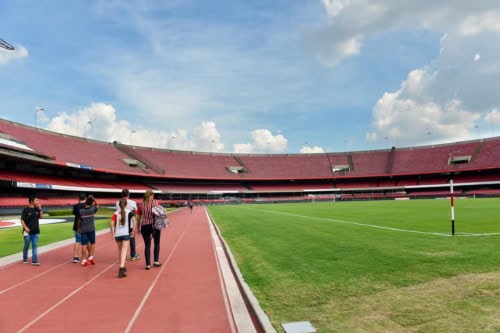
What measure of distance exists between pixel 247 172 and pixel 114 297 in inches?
3244

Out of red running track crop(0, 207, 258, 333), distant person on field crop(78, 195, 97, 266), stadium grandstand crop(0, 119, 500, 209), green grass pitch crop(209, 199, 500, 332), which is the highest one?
stadium grandstand crop(0, 119, 500, 209)

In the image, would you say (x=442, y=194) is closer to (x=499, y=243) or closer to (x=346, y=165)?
(x=346, y=165)

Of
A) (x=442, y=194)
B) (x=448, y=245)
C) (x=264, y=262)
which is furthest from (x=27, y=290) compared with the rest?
(x=442, y=194)

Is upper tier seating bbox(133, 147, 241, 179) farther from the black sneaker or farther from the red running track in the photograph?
the black sneaker

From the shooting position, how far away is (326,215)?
26109 mm

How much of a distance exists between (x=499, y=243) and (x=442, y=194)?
6539 cm

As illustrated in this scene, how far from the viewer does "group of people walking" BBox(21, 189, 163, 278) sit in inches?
364

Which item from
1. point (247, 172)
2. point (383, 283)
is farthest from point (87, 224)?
point (247, 172)

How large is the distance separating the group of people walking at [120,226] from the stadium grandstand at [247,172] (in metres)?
38.2

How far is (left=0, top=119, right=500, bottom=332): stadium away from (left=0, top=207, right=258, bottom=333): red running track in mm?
335

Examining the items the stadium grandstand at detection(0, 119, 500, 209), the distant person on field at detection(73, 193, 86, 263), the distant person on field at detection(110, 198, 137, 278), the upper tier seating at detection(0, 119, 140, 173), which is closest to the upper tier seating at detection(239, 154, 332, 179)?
the stadium grandstand at detection(0, 119, 500, 209)

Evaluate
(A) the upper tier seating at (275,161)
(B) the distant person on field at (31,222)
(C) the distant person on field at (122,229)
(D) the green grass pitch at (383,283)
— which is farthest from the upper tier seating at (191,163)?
(D) the green grass pitch at (383,283)

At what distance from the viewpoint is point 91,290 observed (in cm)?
781

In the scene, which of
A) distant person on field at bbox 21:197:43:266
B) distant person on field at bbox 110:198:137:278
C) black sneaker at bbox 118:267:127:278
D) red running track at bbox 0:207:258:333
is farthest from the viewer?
distant person on field at bbox 21:197:43:266
